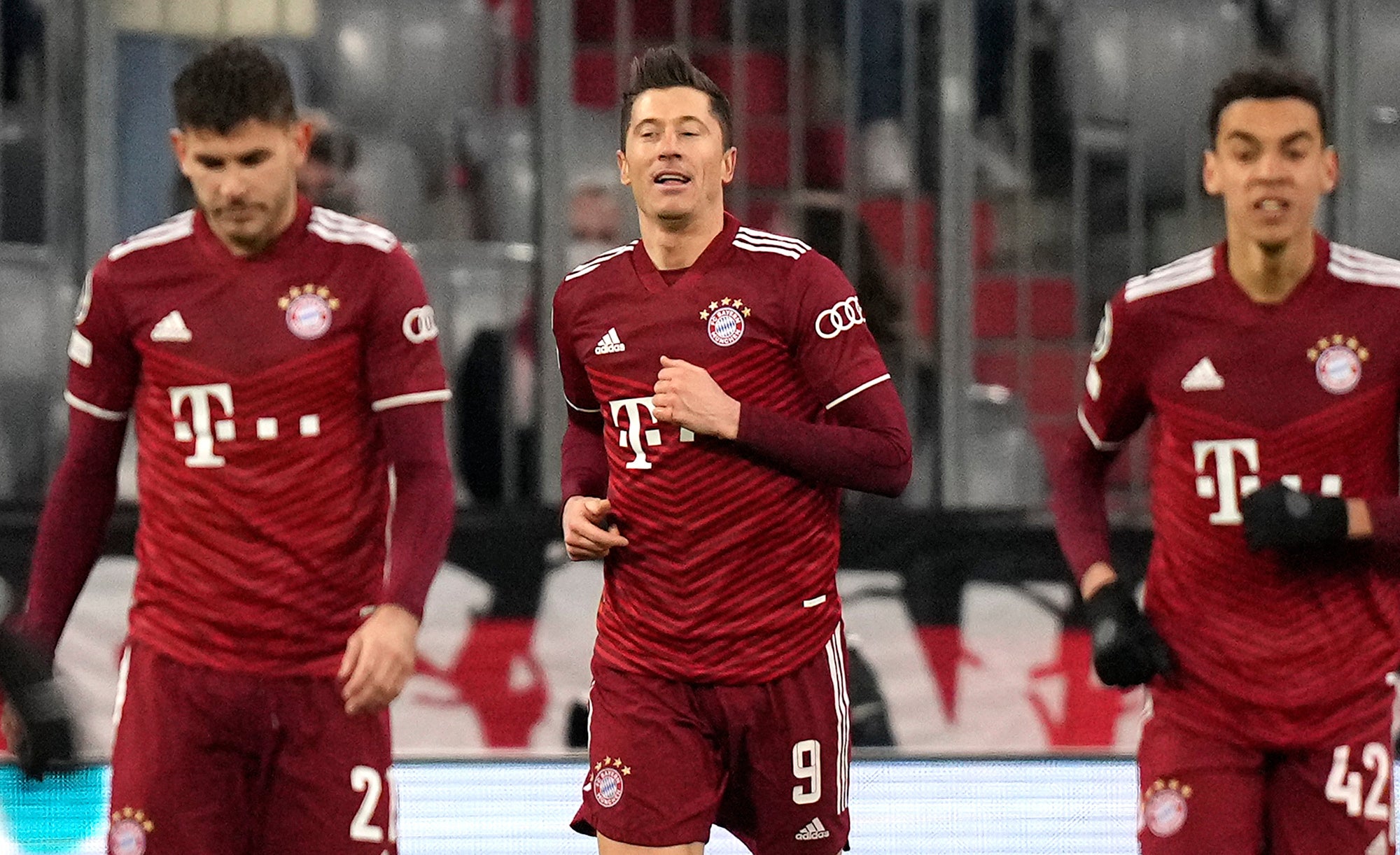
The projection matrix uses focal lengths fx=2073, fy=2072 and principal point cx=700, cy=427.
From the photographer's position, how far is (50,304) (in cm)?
747

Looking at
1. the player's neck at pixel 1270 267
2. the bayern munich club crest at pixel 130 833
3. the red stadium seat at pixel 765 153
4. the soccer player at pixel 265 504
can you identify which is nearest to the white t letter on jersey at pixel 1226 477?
the player's neck at pixel 1270 267

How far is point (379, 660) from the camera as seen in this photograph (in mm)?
3389

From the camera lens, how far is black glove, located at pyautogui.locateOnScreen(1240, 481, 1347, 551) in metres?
3.42

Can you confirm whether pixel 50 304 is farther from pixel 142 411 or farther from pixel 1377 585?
pixel 1377 585

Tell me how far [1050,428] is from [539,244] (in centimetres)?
199

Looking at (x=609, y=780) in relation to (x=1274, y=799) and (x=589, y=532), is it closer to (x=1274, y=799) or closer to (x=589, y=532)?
(x=589, y=532)

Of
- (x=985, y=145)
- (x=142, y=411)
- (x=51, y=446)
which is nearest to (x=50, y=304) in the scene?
(x=51, y=446)

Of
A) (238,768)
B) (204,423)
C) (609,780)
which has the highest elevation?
(204,423)

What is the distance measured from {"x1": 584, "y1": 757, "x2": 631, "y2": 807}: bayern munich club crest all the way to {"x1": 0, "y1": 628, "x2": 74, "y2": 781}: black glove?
949 millimetres

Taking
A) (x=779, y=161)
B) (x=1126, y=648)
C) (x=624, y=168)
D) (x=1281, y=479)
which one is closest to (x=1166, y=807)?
(x=1126, y=648)

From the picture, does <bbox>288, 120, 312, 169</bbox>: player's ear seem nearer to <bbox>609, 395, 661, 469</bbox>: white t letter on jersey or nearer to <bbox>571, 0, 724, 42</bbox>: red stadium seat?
<bbox>609, 395, 661, 469</bbox>: white t letter on jersey

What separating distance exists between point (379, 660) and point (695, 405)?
0.72 m

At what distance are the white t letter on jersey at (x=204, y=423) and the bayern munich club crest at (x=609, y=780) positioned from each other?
909 mm

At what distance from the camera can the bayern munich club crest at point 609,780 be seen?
3820mm
